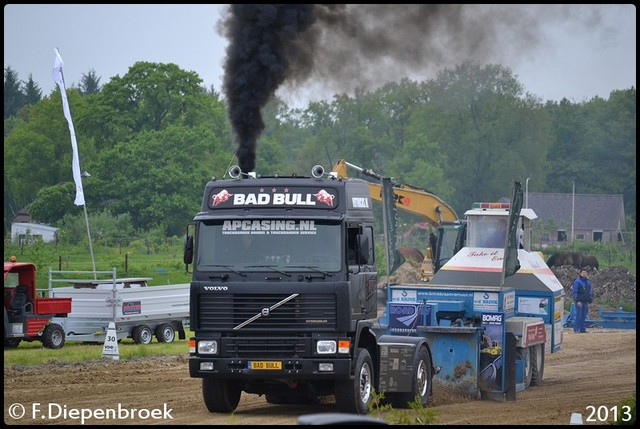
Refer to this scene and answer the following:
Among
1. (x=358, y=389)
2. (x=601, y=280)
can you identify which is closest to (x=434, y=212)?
(x=601, y=280)

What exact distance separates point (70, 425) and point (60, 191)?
47167mm

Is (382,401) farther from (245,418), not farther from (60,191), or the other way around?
(60,191)

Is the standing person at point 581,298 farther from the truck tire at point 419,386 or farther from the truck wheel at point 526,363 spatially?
the truck tire at point 419,386

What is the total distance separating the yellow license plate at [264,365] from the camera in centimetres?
1575

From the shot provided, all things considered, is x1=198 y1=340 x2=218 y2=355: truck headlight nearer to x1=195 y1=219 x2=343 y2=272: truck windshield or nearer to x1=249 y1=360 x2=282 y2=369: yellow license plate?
x1=249 y1=360 x2=282 y2=369: yellow license plate

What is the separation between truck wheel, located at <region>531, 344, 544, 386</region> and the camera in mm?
21516

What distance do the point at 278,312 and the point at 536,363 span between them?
25.4ft

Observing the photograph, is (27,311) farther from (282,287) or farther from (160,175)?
(160,175)

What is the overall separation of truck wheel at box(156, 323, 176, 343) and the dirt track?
4648mm

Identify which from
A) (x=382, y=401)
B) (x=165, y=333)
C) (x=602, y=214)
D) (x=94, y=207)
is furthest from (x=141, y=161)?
(x=382, y=401)

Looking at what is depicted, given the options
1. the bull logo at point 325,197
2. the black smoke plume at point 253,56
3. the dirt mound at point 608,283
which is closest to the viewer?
the bull logo at point 325,197

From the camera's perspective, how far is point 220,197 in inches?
648

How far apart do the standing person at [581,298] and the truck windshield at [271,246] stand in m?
20.5

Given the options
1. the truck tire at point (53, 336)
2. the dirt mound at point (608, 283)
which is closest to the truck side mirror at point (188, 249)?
the truck tire at point (53, 336)
